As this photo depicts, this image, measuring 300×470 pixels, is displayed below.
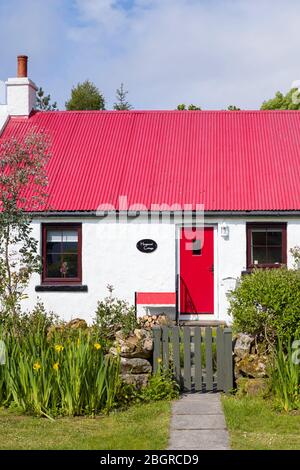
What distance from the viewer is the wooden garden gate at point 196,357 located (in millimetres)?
10742

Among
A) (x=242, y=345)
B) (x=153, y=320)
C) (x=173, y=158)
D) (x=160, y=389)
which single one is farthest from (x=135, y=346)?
(x=173, y=158)

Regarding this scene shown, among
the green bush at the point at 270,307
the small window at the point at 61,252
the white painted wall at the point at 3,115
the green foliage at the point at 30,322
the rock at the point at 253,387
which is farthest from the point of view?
the white painted wall at the point at 3,115

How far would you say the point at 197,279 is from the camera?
1705 cm

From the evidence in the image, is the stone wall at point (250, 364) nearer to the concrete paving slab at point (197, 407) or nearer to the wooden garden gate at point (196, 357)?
the wooden garden gate at point (196, 357)

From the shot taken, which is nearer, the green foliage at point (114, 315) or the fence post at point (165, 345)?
the fence post at point (165, 345)

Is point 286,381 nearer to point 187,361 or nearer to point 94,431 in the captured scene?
point 187,361

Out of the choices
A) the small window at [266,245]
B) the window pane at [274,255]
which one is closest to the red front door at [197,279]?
the small window at [266,245]

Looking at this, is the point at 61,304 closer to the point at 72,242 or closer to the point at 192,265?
the point at 72,242

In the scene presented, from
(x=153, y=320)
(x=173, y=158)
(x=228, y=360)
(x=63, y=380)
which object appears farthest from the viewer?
(x=173, y=158)

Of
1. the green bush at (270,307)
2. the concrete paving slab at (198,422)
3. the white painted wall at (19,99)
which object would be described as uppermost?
the white painted wall at (19,99)

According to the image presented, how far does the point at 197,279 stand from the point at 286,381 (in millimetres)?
7463

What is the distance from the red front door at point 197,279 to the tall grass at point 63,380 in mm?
7187

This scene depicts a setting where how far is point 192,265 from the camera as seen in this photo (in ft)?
55.9

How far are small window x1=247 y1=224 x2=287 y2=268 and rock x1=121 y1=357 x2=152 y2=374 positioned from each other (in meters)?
6.60
